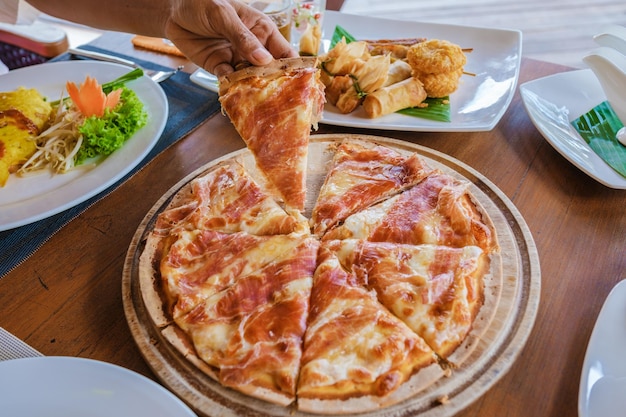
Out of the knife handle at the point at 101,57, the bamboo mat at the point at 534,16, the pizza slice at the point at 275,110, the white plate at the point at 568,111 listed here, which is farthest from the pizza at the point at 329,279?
the bamboo mat at the point at 534,16

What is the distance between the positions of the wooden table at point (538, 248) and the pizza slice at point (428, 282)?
23 centimetres

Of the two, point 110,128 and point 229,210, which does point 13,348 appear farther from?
point 110,128

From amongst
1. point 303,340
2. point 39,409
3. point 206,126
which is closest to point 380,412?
point 303,340

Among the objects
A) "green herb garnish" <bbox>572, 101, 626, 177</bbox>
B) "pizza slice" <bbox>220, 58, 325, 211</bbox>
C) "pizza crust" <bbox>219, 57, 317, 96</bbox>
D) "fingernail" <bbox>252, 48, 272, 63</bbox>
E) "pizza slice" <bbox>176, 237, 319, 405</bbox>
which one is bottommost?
"pizza slice" <bbox>176, 237, 319, 405</bbox>

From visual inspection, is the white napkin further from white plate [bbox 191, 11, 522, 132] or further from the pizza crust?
white plate [bbox 191, 11, 522, 132]

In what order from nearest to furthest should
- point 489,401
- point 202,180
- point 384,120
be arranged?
point 489,401 < point 202,180 < point 384,120

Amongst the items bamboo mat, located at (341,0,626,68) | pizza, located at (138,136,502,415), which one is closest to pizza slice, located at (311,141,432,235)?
pizza, located at (138,136,502,415)

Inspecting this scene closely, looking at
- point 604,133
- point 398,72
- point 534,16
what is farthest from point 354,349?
point 534,16

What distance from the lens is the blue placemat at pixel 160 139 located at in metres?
2.17

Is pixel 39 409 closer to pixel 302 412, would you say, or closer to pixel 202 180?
pixel 302 412

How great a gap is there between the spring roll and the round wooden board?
78cm

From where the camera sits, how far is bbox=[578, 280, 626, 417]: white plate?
1.40m

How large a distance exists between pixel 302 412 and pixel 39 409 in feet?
2.54

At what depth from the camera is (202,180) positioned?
90.9 inches
